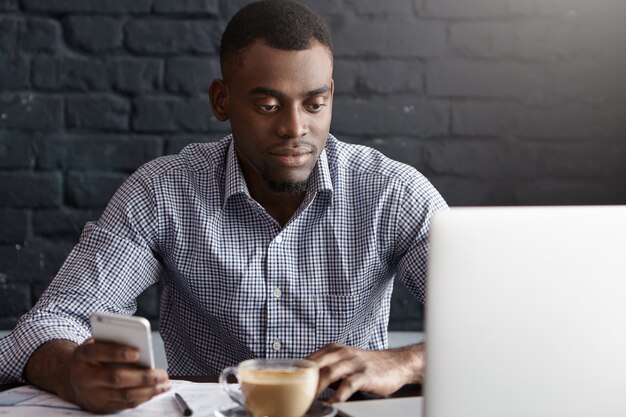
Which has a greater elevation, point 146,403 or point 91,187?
point 91,187

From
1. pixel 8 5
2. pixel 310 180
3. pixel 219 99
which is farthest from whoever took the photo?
pixel 8 5

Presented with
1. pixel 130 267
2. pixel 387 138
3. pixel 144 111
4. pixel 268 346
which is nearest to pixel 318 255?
pixel 268 346

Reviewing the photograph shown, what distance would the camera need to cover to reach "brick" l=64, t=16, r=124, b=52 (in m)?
1.95

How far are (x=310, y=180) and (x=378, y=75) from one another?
1.67 feet

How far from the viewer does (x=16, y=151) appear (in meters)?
1.96

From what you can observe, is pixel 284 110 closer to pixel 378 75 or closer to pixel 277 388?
pixel 378 75

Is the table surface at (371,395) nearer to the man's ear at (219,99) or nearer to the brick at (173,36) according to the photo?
the man's ear at (219,99)

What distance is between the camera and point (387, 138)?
200cm

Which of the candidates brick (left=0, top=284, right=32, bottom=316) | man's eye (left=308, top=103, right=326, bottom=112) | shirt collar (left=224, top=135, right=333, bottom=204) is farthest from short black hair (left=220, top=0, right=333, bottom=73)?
brick (left=0, top=284, right=32, bottom=316)

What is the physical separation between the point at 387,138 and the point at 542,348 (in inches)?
49.0

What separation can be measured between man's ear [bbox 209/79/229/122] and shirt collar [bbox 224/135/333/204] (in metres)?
0.12

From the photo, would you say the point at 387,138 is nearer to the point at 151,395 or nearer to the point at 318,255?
the point at 318,255

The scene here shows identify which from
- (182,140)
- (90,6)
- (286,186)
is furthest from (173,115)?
(286,186)

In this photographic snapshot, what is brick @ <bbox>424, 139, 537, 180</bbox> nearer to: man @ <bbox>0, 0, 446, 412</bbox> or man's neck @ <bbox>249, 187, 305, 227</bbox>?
man @ <bbox>0, 0, 446, 412</bbox>
